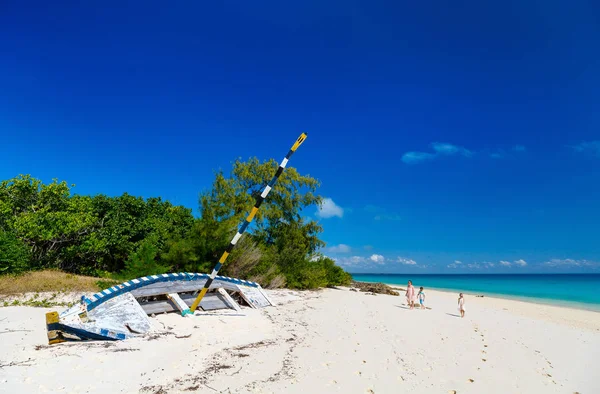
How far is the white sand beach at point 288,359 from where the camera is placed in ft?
15.0

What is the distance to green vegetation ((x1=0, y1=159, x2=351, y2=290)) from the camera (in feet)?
46.3

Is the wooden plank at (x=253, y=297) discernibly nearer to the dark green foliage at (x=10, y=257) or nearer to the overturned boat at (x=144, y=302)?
the overturned boat at (x=144, y=302)

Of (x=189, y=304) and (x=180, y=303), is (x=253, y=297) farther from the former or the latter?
(x=180, y=303)

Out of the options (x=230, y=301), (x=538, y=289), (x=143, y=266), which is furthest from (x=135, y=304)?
(x=538, y=289)

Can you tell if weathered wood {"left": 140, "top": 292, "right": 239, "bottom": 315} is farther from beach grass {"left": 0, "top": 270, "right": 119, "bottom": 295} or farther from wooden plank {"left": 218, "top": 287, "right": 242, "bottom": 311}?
beach grass {"left": 0, "top": 270, "right": 119, "bottom": 295}

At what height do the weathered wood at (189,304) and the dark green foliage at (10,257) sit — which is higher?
the dark green foliage at (10,257)

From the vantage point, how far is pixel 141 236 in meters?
18.2

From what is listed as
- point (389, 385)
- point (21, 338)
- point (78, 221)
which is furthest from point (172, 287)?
point (78, 221)

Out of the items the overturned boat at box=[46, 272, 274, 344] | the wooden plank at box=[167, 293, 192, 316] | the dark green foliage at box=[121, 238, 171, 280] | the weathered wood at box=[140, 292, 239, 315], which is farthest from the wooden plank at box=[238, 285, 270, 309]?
the dark green foliage at box=[121, 238, 171, 280]

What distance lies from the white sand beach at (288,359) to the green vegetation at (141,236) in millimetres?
5561

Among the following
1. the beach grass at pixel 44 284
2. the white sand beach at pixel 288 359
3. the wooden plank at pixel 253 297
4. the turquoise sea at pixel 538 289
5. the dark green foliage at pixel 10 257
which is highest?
the turquoise sea at pixel 538 289

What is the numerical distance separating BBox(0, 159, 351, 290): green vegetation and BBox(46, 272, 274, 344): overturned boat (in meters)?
3.40

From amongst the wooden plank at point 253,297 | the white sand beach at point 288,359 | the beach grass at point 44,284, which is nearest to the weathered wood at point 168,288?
the white sand beach at point 288,359

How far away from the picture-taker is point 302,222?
2327 cm
